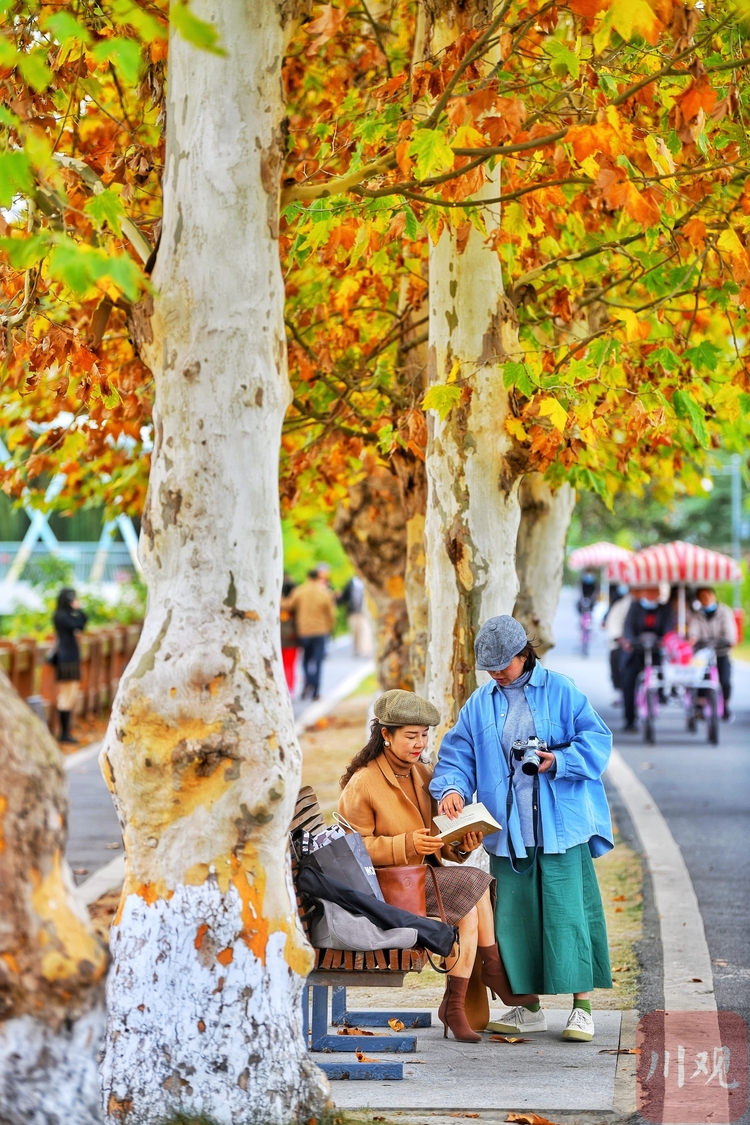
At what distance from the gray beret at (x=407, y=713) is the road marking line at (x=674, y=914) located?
69.4 inches

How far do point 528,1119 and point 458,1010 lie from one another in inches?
47.3

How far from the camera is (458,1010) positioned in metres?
6.00

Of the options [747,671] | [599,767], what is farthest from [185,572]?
[747,671]

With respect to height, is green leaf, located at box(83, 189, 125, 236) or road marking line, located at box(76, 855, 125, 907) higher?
green leaf, located at box(83, 189, 125, 236)

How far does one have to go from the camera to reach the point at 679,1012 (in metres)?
6.27

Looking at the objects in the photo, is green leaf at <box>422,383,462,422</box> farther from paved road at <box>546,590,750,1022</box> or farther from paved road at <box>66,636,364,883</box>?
paved road at <box>66,636,364,883</box>

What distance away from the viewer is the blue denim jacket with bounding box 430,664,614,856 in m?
6.01

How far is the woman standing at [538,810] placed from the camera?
19.6 ft

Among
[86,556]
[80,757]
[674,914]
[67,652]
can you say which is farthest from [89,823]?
[86,556]

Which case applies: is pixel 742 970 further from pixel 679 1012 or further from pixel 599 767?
pixel 599 767

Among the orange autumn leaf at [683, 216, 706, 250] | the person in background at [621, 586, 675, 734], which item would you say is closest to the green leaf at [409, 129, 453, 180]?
the orange autumn leaf at [683, 216, 706, 250]

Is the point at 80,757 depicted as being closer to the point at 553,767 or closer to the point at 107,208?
Answer: the point at 553,767

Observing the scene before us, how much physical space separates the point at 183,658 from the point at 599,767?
2.13 metres

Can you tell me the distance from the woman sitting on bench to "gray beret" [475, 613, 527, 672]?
1.07ft
